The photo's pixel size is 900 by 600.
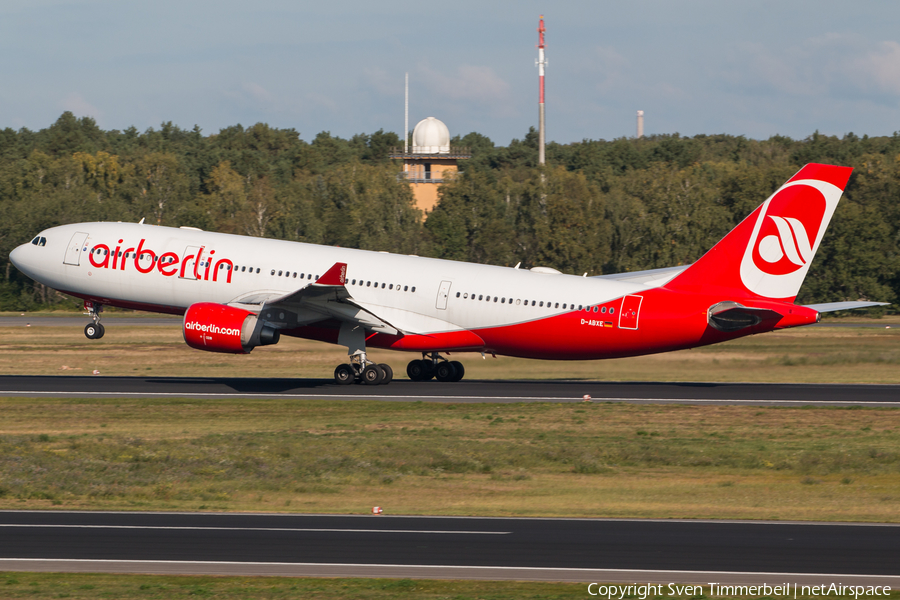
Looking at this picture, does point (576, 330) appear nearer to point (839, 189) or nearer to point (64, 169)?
point (839, 189)

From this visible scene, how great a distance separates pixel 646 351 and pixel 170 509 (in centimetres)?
2154

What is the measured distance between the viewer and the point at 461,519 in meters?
19.7

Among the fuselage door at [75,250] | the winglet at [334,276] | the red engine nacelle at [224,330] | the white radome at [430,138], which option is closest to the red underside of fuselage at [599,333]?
the red engine nacelle at [224,330]

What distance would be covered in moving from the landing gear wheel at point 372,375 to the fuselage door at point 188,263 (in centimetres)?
777

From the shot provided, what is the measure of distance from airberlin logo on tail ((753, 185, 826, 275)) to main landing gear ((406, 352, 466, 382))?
12.7 m

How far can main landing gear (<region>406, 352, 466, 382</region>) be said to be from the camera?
4162 centimetres

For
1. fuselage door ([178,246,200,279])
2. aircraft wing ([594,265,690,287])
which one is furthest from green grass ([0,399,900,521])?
fuselage door ([178,246,200,279])

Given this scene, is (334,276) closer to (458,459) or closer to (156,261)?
(156,261)

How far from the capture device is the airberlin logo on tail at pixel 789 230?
1398 inches

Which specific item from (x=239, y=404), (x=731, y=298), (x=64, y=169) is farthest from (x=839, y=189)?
(x=64, y=169)

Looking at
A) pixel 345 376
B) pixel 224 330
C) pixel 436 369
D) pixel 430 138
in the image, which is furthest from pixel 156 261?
pixel 430 138

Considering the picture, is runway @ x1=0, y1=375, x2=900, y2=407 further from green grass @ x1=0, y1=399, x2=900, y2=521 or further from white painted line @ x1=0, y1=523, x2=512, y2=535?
white painted line @ x1=0, y1=523, x2=512, y2=535

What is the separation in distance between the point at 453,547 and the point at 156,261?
88.8 feet

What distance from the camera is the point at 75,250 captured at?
139 feet
